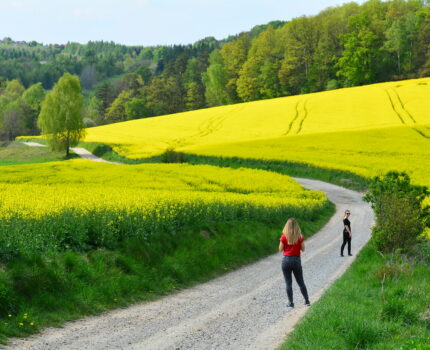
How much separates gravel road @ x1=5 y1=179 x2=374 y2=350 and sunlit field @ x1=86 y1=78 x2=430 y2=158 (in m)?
46.0

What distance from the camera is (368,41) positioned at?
344ft

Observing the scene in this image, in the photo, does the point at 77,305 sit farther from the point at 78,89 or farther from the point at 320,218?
the point at 78,89

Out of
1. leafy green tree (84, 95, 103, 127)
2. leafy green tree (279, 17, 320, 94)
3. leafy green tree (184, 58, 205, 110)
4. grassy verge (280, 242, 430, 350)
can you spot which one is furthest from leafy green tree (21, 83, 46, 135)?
grassy verge (280, 242, 430, 350)

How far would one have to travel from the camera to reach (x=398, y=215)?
51.7 feet

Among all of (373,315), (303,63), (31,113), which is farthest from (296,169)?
(31,113)

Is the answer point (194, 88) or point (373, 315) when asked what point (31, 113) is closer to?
point (194, 88)

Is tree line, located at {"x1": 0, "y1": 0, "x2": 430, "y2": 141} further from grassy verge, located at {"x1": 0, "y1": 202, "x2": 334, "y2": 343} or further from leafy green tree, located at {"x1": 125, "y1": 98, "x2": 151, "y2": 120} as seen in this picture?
grassy verge, located at {"x1": 0, "y1": 202, "x2": 334, "y2": 343}

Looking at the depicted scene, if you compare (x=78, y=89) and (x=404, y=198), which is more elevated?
(x=78, y=89)

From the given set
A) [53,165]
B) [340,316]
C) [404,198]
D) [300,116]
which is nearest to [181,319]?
[340,316]

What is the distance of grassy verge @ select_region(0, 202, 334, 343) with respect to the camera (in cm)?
1034

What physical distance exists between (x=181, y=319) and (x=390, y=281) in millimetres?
5569

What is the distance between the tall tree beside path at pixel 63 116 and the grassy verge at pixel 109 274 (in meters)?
56.1

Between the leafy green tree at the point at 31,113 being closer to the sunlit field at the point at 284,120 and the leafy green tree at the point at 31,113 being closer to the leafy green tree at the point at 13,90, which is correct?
the leafy green tree at the point at 13,90

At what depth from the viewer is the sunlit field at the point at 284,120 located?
235 feet
